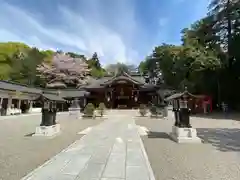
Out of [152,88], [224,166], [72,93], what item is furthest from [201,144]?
[72,93]

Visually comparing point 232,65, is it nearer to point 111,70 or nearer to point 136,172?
point 136,172

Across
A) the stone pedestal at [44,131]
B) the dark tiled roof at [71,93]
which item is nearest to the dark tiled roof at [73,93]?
the dark tiled roof at [71,93]

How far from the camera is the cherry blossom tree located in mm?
45250

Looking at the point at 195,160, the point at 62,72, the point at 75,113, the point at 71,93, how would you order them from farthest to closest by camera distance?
1. the point at 62,72
2. the point at 71,93
3. the point at 75,113
4. the point at 195,160

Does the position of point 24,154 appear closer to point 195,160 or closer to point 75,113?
point 195,160

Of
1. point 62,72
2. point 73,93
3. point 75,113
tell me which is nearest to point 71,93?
point 73,93

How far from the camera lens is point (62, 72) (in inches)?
1832

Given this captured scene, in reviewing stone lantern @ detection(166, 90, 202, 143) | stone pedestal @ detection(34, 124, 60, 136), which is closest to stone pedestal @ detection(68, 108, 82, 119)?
stone pedestal @ detection(34, 124, 60, 136)

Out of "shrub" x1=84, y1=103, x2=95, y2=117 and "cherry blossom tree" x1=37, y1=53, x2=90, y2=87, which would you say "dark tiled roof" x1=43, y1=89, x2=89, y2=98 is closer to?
"cherry blossom tree" x1=37, y1=53, x2=90, y2=87

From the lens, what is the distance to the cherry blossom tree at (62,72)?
45.2 m

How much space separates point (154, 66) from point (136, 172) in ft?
139

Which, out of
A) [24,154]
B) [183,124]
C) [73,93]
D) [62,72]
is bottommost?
[24,154]

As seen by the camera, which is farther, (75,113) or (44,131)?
(75,113)

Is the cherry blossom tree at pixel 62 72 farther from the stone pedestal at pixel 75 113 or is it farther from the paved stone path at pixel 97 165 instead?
the paved stone path at pixel 97 165
